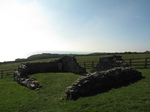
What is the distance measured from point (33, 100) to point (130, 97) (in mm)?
7141

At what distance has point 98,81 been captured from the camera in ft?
34.6

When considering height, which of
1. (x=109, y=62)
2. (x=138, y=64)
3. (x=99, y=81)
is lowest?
(x=99, y=81)

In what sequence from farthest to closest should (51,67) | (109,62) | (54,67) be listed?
1. (54,67)
2. (51,67)
3. (109,62)

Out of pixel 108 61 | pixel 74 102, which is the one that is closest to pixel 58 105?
pixel 74 102

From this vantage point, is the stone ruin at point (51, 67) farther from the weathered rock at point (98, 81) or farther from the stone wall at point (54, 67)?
the weathered rock at point (98, 81)

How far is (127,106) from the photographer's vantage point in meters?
7.04

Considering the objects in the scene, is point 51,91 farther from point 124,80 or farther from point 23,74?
point 23,74

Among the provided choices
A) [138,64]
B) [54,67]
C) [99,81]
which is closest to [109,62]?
[138,64]

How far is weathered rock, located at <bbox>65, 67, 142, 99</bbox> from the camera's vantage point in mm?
9867

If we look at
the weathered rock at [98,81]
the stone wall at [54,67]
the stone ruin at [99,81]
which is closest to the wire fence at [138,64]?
the stone wall at [54,67]

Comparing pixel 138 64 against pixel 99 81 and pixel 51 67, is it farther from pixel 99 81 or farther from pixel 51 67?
pixel 51 67

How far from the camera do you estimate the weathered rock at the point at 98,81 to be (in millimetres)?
9867

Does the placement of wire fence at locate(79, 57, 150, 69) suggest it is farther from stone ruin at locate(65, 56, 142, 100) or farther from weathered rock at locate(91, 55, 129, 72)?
stone ruin at locate(65, 56, 142, 100)

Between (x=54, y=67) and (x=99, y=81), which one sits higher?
(x=99, y=81)
